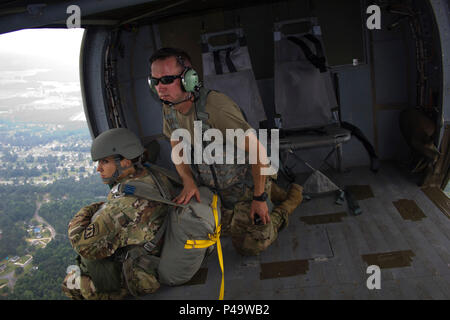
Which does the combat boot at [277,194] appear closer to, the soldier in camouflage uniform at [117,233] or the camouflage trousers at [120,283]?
the soldier in camouflage uniform at [117,233]

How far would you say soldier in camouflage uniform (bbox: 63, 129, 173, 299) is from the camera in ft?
5.86

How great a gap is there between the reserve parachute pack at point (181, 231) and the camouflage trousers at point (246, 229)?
32 centimetres

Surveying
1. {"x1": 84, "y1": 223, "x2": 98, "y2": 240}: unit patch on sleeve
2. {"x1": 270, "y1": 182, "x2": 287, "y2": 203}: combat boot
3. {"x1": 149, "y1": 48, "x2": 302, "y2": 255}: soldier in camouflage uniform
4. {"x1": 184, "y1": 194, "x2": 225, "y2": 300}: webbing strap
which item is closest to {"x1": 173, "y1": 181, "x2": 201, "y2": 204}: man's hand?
{"x1": 149, "y1": 48, "x2": 302, "y2": 255}: soldier in camouflage uniform

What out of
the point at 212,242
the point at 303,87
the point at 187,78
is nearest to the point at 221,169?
the point at 212,242

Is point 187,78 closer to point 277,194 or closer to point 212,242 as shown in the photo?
point 212,242

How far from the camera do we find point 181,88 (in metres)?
1.92

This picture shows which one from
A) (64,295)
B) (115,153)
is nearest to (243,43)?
(115,153)

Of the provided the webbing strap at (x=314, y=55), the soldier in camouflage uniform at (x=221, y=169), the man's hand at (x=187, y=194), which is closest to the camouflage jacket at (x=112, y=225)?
the man's hand at (x=187, y=194)

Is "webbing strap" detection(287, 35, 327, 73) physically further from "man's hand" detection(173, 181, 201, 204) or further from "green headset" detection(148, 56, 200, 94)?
"man's hand" detection(173, 181, 201, 204)

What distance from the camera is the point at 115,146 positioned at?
76.4 inches

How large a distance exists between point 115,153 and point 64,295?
3.11 ft

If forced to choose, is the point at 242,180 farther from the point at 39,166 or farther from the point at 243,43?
the point at 39,166

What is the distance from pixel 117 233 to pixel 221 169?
761mm

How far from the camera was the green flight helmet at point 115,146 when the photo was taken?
193cm
